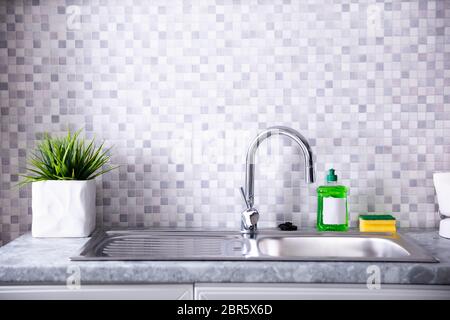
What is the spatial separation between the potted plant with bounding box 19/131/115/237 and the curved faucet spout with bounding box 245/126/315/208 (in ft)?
1.67

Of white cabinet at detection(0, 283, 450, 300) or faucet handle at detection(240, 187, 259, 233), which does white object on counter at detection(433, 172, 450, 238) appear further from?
faucet handle at detection(240, 187, 259, 233)

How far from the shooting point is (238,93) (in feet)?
5.13

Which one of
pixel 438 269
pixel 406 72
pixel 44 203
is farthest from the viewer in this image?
pixel 406 72

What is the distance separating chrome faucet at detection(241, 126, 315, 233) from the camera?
1.43 meters

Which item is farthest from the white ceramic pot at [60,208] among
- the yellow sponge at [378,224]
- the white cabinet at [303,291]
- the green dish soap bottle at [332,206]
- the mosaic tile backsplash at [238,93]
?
the yellow sponge at [378,224]

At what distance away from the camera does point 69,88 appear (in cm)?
157

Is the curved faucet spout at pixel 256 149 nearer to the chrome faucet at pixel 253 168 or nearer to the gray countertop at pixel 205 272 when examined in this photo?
the chrome faucet at pixel 253 168

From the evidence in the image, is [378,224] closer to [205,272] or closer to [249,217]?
[249,217]

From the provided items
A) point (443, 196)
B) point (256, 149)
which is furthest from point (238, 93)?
point (443, 196)

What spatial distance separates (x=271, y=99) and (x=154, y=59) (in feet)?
1.45

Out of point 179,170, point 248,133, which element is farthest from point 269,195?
point 179,170

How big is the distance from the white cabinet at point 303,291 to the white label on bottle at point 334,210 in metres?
0.39

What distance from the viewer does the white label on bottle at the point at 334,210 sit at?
147 centimetres
